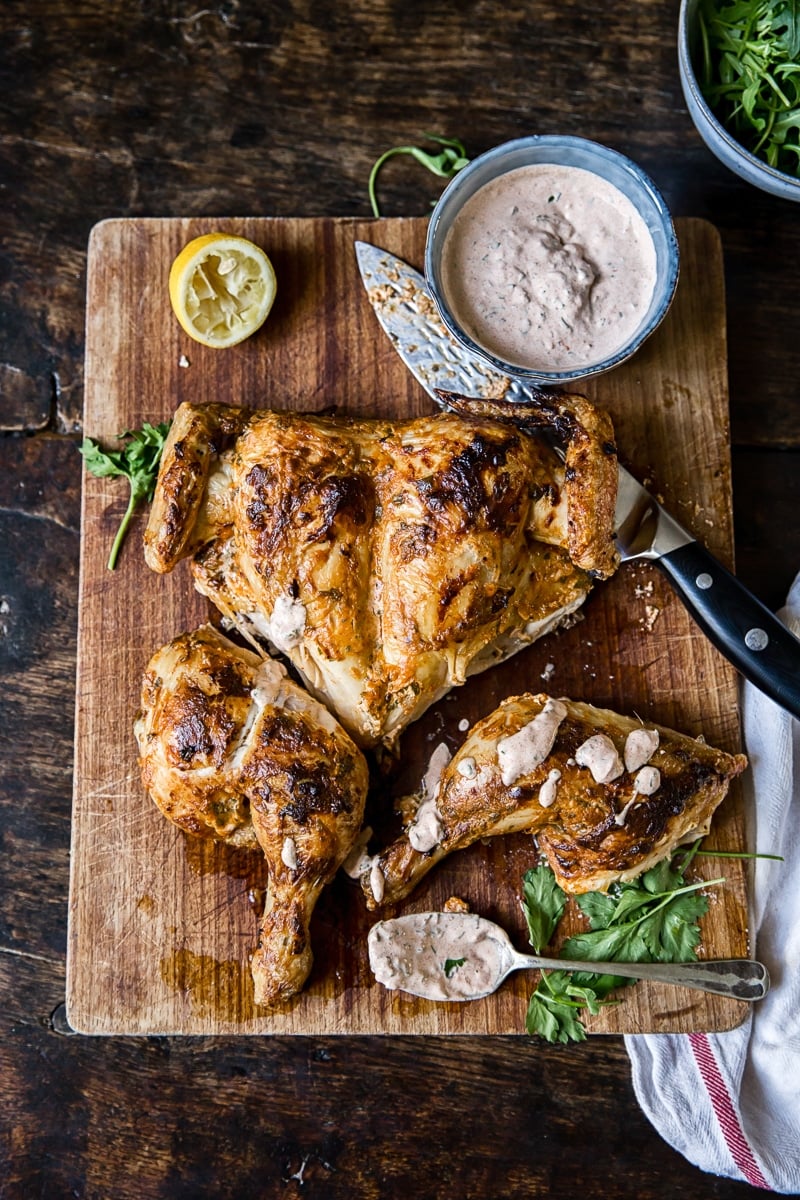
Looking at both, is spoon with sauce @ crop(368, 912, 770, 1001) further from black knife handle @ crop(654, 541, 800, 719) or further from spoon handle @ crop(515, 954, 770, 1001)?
black knife handle @ crop(654, 541, 800, 719)

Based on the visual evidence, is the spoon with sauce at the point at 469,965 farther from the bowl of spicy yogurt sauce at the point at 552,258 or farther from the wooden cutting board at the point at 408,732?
the bowl of spicy yogurt sauce at the point at 552,258

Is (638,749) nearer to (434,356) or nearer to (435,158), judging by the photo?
(434,356)

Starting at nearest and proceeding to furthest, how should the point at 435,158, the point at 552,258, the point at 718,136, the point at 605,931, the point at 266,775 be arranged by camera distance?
1. the point at 266,775
2. the point at 552,258
3. the point at 605,931
4. the point at 718,136
5. the point at 435,158

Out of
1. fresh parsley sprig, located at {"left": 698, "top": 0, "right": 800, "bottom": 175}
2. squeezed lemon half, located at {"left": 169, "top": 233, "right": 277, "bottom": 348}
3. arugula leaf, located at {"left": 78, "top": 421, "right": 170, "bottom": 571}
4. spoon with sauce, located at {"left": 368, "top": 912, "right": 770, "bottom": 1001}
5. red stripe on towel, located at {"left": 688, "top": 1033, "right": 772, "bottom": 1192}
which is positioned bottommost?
red stripe on towel, located at {"left": 688, "top": 1033, "right": 772, "bottom": 1192}

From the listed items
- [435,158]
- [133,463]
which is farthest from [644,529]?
[133,463]

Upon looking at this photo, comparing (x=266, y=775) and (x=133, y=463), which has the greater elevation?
(x=133, y=463)

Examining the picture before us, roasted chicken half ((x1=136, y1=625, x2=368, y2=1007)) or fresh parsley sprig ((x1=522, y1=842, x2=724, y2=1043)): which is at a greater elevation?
roasted chicken half ((x1=136, y1=625, x2=368, y2=1007))

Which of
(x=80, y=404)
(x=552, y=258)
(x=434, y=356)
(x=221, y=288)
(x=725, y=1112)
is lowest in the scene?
(x=725, y=1112)

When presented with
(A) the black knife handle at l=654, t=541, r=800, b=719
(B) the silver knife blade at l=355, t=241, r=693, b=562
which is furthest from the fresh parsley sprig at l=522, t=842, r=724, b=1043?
(B) the silver knife blade at l=355, t=241, r=693, b=562
